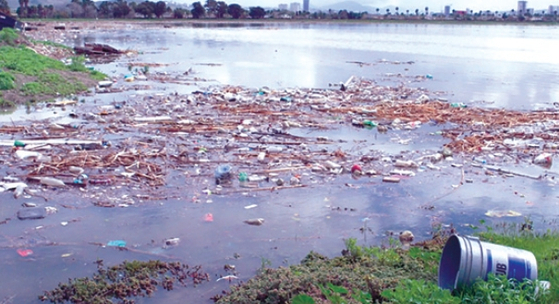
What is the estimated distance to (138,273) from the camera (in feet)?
16.4

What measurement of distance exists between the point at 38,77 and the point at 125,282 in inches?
504

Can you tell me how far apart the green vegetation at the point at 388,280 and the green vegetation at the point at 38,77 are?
10818mm

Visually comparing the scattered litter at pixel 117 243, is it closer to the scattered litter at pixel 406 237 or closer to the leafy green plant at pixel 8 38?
the scattered litter at pixel 406 237

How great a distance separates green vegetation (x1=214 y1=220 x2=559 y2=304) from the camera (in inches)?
144

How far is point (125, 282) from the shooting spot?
4859mm

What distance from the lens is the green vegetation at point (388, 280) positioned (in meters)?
→ 3.66

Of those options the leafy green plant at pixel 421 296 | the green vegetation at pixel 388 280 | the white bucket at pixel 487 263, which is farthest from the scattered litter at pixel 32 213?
the white bucket at pixel 487 263

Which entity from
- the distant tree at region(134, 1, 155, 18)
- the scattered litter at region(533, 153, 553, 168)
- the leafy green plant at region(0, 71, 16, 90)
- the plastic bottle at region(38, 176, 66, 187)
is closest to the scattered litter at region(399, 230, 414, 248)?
the scattered litter at region(533, 153, 553, 168)

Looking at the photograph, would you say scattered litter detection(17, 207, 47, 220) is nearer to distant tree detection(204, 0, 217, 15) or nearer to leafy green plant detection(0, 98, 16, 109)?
leafy green plant detection(0, 98, 16, 109)

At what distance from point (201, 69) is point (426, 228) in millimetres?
17531

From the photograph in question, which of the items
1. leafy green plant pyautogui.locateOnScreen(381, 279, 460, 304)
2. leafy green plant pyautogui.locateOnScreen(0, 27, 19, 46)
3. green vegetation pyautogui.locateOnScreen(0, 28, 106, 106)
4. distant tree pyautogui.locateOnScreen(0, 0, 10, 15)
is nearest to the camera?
leafy green plant pyautogui.locateOnScreen(381, 279, 460, 304)

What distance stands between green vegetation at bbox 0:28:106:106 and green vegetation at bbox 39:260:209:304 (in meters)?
9.71

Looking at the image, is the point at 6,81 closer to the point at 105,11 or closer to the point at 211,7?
the point at 105,11

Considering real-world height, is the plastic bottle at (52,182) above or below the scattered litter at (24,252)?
above
